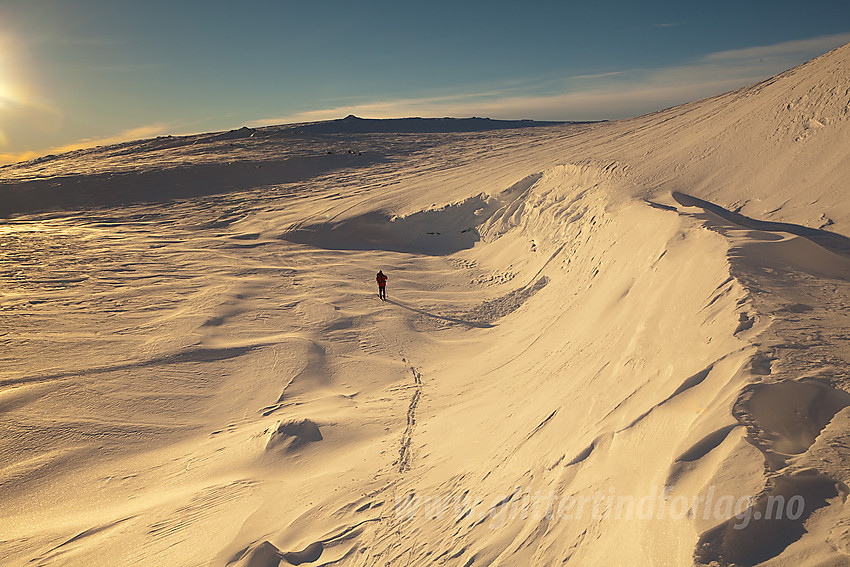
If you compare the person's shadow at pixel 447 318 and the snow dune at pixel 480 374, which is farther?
the person's shadow at pixel 447 318

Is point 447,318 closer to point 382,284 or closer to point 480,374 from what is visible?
point 382,284

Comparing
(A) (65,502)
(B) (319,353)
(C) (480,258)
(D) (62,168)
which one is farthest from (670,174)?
(D) (62,168)

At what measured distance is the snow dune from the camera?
3.03 m

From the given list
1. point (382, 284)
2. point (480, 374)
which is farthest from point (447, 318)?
point (480, 374)

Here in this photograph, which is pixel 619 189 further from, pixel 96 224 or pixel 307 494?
pixel 96 224

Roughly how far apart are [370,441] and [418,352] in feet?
9.52

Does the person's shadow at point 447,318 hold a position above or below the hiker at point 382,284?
below

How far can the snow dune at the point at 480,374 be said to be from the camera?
9.94ft

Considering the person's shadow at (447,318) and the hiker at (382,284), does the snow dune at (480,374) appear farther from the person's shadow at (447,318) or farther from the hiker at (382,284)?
the hiker at (382,284)

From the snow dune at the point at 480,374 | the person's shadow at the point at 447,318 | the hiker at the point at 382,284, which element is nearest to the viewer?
the snow dune at the point at 480,374

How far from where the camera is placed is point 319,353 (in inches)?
332

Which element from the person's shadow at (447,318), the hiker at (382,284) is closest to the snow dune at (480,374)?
the person's shadow at (447,318)

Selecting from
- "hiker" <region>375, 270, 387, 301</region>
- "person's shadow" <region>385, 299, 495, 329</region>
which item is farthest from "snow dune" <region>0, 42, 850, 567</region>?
"hiker" <region>375, 270, 387, 301</region>

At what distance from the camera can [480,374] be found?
745 centimetres
